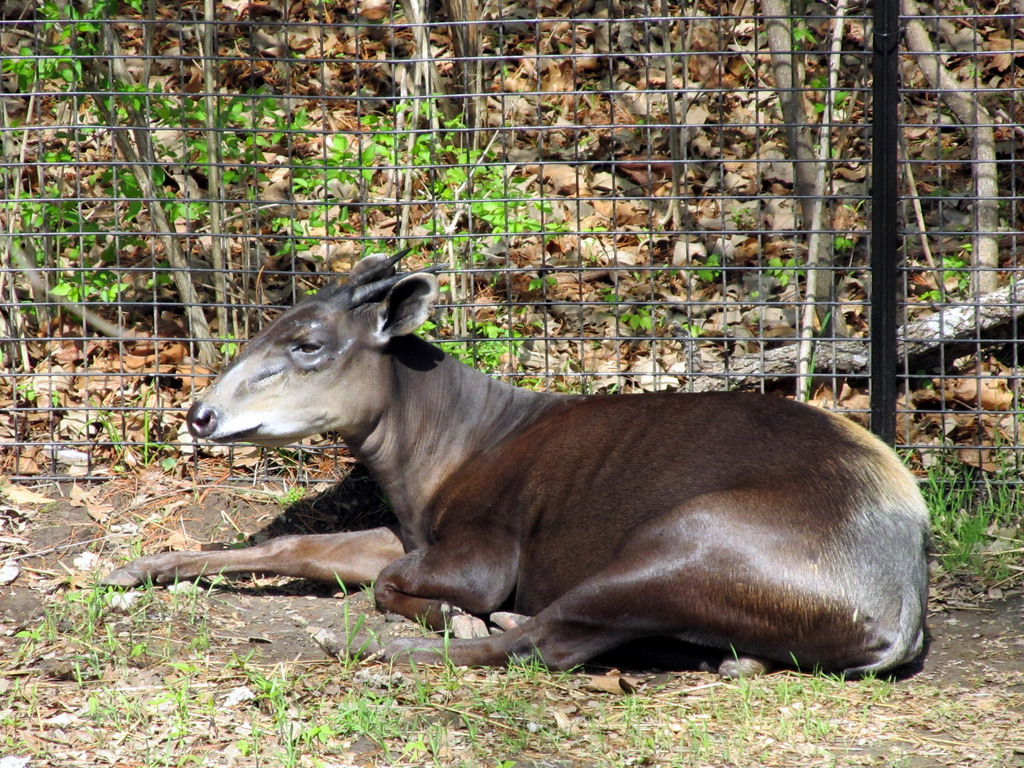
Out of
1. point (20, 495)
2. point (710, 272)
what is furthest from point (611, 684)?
point (20, 495)

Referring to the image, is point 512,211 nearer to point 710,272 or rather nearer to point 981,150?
point 710,272

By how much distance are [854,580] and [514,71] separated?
635 cm

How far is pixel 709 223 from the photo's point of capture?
8406mm

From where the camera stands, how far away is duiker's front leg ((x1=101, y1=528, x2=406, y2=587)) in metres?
5.34

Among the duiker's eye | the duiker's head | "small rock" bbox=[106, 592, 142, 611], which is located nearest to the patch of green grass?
the duiker's head

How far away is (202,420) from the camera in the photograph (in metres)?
4.91

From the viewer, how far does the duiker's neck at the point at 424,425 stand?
212 inches

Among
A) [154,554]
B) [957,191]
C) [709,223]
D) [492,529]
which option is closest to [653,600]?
[492,529]

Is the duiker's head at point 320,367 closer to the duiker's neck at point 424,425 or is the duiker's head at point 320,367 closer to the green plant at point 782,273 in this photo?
the duiker's neck at point 424,425

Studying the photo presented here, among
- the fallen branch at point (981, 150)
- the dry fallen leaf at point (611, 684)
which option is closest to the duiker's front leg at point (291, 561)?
the dry fallen leaf at point (611, 684)

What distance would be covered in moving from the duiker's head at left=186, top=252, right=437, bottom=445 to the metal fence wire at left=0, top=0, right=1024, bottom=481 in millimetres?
872

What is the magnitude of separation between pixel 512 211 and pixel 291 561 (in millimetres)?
3078

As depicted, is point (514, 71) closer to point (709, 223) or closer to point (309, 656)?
point (709, 223)

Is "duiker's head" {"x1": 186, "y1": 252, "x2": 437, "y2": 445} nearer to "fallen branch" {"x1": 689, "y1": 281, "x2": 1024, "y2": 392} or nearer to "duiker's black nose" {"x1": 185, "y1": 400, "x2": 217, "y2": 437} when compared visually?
"duiker's black nose" {"x1": 185, "y1": 400, "x2": 217, "y2": 437}
